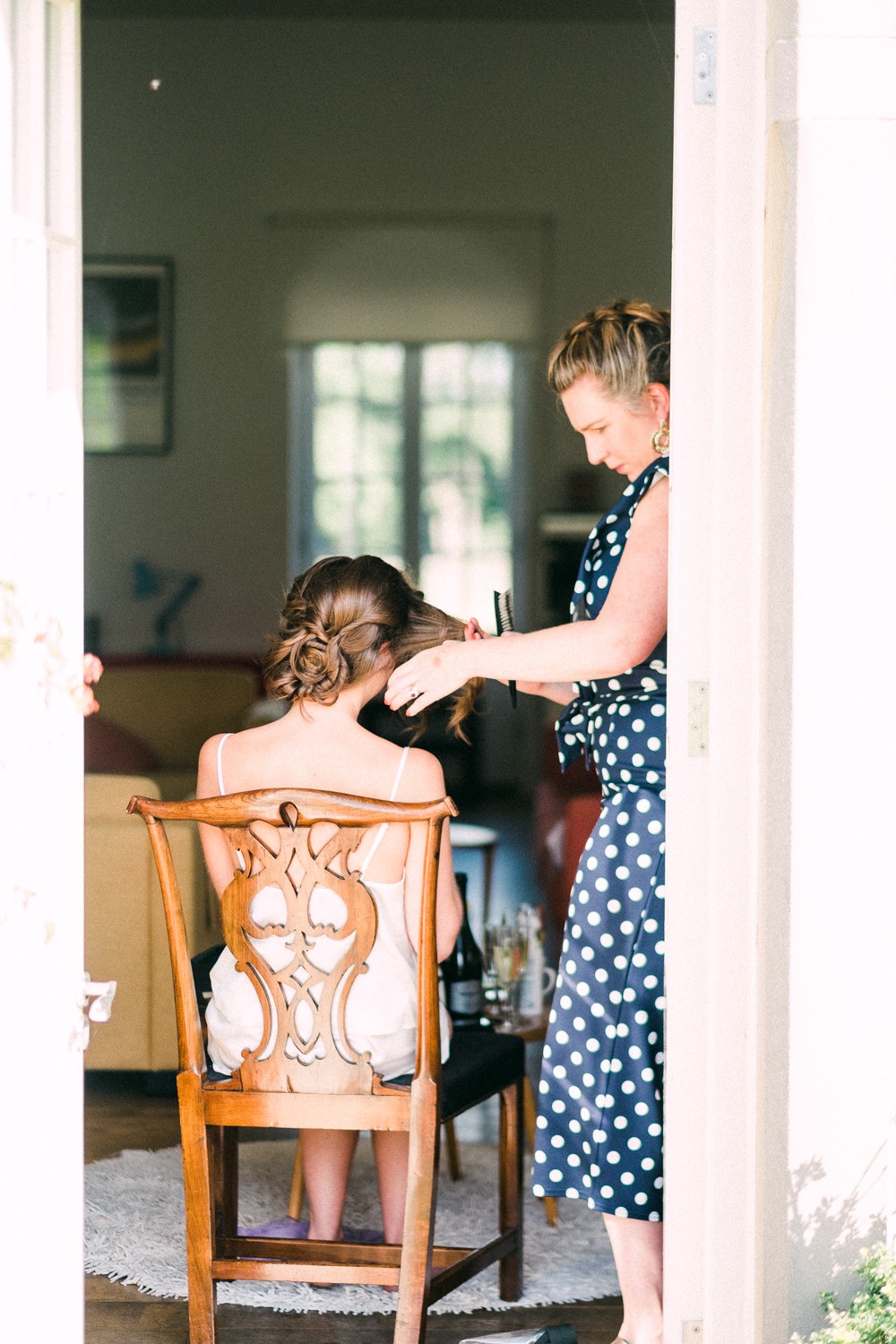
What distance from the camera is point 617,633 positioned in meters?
2.00

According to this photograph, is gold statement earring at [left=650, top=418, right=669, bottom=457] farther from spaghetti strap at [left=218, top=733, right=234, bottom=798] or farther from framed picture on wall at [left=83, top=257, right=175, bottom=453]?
framed picture on wall at [left=83, top=257, right=175, bottom=453]

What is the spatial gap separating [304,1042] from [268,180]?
284 inches

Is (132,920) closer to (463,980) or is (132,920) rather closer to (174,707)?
(463,980)

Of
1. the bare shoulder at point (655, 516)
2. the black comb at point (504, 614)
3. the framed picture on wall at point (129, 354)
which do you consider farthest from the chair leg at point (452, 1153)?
the framed picture on wall at point (129, 354)

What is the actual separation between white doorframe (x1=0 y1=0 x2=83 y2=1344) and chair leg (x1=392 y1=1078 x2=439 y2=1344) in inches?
18.3

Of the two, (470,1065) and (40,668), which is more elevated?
(40,668)

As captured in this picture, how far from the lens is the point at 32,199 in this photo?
5.90 ft

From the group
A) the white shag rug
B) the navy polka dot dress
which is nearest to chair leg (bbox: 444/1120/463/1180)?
the white shag rug

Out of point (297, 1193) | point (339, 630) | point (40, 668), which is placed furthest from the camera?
point (297, 1193)

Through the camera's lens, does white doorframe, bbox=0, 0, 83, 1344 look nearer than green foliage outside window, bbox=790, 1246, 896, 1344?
No

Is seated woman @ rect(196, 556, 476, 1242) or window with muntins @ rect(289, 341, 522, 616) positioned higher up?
window with muntins @ rect(289, 341, 522, 616)

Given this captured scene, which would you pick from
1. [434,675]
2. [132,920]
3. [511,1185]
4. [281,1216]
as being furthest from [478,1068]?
[132,920]

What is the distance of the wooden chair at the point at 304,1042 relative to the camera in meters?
2.01

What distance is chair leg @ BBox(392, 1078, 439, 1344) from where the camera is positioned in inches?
80.6
